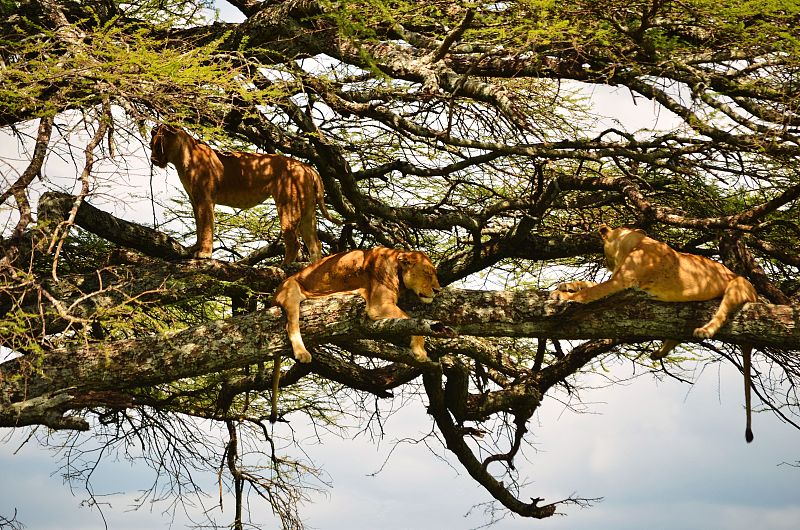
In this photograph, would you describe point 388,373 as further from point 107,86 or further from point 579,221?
point 107,86

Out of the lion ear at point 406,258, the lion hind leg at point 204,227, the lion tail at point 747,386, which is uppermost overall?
the lion hind leg at point 204,227

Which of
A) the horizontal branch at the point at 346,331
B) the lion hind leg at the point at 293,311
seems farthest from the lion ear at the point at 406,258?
the lion hind leg at the point at 293,311

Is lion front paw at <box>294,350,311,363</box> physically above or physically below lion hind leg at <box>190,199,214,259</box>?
below

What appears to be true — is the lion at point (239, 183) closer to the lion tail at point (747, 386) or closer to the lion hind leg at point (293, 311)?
the lion hind leg at point (293, 311)

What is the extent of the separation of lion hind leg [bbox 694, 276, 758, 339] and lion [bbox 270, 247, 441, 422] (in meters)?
1.84

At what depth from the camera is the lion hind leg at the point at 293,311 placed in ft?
21.9

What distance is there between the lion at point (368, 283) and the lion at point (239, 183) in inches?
51.9

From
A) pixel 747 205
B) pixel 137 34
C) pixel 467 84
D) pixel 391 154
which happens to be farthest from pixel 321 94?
pixel 747 205

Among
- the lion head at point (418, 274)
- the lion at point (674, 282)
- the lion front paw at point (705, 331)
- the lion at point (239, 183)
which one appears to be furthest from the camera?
the lion at point (239, 183)

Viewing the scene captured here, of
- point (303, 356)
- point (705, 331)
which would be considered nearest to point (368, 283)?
point (303, 356)

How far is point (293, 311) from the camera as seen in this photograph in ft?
22.3

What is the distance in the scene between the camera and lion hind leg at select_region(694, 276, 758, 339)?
6590 millimetres

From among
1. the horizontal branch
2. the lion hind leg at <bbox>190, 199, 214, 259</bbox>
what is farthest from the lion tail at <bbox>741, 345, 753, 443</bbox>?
the lion hind leg at <bbox>190, 199, 214, 259</bbox>

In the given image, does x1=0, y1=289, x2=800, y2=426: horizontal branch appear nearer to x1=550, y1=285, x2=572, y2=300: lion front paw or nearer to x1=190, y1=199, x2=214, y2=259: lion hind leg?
x1=550, y1=285, x2=572, y2=300: lion front paw
